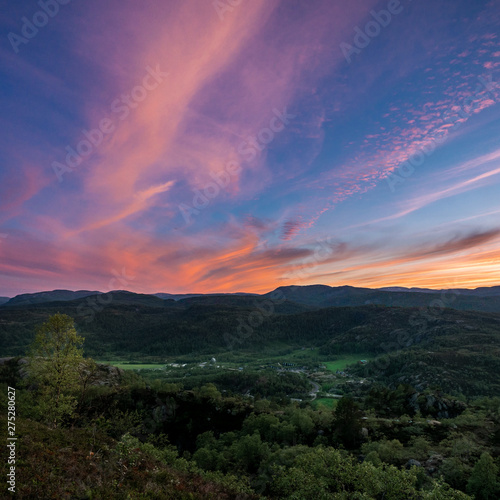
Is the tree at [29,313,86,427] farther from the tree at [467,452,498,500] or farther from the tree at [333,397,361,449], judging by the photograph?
the tree at [467,452,498,500]

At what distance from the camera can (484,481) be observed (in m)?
34.3

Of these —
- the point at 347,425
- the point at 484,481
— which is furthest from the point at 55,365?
the point at 484,481

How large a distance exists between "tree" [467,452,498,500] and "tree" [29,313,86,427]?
5783 centimetres

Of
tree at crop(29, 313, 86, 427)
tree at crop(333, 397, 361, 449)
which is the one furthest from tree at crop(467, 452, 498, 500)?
tree at crop(29, 313, 86, 427)

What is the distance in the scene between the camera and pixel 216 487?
25328 millimetres

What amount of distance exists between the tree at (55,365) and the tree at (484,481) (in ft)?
190

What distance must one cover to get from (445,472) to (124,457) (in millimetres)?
45810

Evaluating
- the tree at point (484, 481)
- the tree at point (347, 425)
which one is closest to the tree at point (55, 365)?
the tree at point (347, 425)

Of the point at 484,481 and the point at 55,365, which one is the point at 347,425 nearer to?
the point at 484,481

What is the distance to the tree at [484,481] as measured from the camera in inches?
1321

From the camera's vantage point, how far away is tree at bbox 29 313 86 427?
130 ft

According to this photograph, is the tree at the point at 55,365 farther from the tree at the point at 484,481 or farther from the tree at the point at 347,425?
the tree at the point at 484,481

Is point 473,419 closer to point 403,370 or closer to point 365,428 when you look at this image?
point 365,428

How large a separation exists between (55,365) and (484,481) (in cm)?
6363
